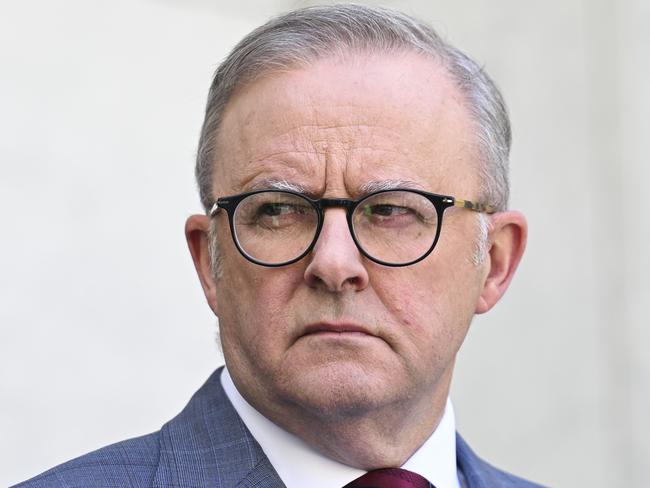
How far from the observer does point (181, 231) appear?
4.76 meters

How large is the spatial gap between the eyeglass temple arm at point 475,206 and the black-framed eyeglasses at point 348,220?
0.04 meters

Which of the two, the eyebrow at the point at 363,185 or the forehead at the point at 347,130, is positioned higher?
the forehead at the point at 347,130

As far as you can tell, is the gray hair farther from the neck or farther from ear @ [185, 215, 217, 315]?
the neck

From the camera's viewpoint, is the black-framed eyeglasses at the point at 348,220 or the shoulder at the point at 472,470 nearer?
the black-framed eyeglasses at the point at 348,220

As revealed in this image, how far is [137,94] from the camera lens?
4.62 metres

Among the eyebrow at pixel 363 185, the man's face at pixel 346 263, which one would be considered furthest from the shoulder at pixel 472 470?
the eyebrow at pixel 363 185

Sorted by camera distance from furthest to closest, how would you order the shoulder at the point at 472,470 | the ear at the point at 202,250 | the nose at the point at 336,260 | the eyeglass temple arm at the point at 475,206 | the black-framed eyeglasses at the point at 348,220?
the shoulder at the point at 472,470
the ear at the point at 202,250
the eyeglass temple arm at the point at 475,206
the black-framed eyeglasses at the point at 348,220
the nose at the point at 336,260

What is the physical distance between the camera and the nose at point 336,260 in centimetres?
254

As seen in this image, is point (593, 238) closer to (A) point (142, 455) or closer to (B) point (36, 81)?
(B) point (36, 81)

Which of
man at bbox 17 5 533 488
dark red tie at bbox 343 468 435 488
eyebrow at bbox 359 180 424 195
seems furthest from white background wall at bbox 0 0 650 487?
eyebrow at bbox 359 180 424 195

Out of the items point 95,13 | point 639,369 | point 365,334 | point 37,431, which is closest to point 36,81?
point 95,13

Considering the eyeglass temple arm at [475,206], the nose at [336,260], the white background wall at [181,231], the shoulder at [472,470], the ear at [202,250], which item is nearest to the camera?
the nose at [336,260]

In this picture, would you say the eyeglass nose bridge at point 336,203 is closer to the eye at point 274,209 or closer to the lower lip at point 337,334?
the eye at point 274,209

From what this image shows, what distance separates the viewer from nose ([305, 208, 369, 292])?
8.32ft
